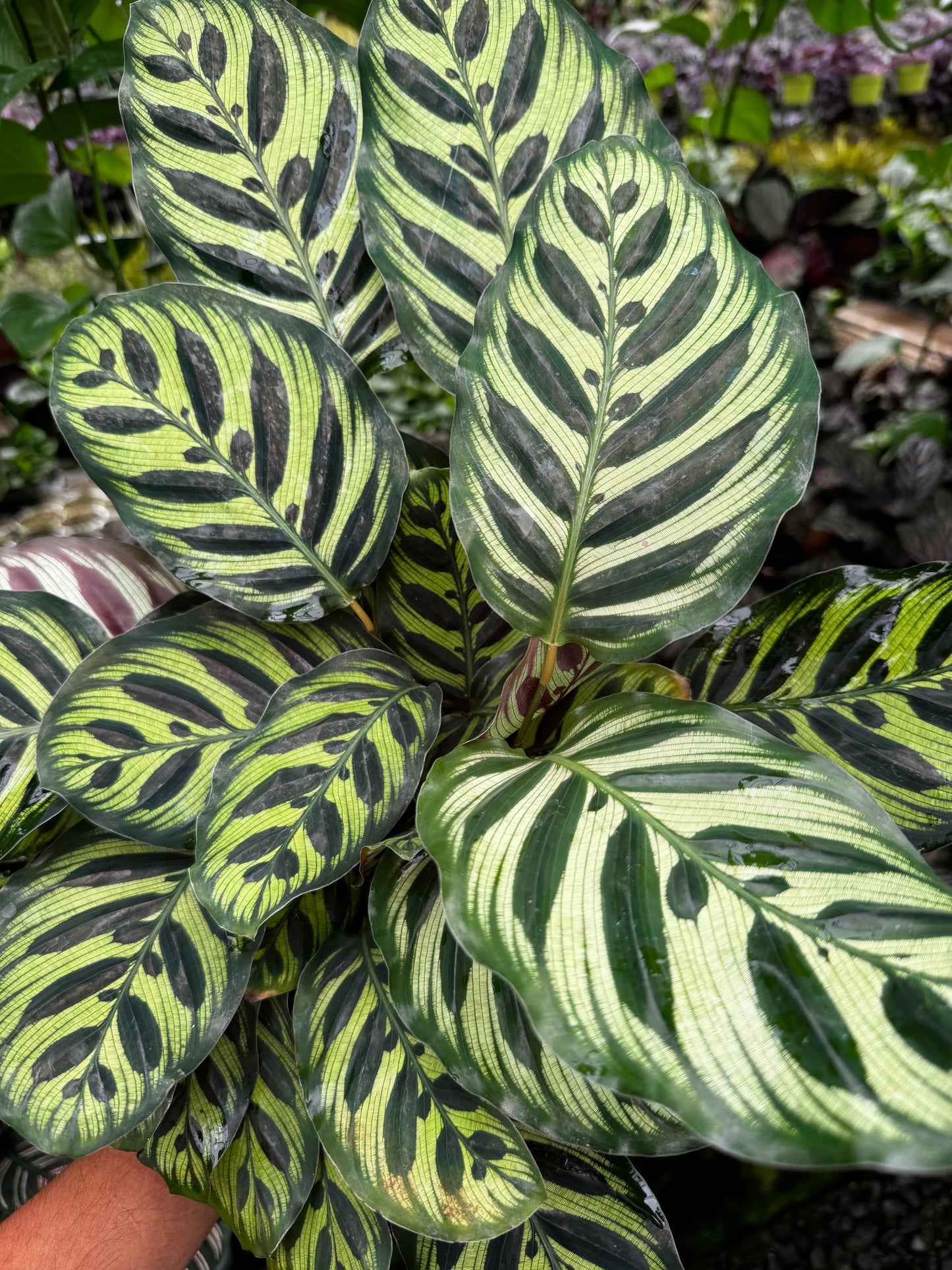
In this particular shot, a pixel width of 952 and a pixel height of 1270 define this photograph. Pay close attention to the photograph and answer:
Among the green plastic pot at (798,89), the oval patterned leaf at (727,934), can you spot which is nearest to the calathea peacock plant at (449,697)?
the oval patterned leaf at (727,934)

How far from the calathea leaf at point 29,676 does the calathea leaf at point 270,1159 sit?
0.28 meters

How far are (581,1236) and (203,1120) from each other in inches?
12.2

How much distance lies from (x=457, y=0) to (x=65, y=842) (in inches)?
26.5

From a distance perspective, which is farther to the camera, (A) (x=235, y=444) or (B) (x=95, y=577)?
(B) (x=95, y=577)

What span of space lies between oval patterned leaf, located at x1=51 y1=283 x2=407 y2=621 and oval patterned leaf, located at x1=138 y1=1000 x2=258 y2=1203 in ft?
1.15

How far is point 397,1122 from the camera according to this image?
576 mm

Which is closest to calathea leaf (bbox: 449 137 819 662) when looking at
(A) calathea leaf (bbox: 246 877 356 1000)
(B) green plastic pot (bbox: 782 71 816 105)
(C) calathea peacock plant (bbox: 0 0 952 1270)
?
(C) calathea peacock plant (bbox: 0 0 952 1270)

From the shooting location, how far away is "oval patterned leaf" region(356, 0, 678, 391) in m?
0.57

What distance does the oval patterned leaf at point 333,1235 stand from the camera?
0.63 meters

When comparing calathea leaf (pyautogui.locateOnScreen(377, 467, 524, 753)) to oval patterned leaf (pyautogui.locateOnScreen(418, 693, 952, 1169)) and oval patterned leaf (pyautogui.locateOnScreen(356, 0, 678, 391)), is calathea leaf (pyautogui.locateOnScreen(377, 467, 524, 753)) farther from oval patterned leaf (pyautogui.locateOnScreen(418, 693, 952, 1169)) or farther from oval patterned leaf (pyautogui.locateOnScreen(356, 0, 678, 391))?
oval patterned leaf (pyautogui.locateOnScreen(418, 693, 952, 1169))

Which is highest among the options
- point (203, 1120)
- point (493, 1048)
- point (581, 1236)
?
point (493, 1048)

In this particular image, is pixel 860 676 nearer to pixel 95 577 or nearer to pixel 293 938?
pixel 293 938

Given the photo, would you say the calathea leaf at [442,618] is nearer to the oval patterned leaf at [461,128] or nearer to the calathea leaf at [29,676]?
the oval patterned leaf at [461,128]

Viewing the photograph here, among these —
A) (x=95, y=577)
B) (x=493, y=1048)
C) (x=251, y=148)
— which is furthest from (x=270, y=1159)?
(x=251, y=148)
